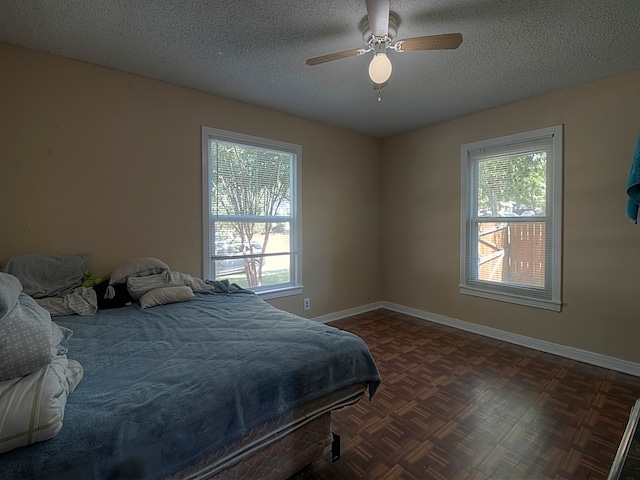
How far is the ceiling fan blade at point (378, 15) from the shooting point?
1.53m

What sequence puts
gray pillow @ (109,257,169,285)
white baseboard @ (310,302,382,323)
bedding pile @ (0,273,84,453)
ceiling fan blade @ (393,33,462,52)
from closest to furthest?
bedding pile @ (0,273,84,453)
ceiling fan blade @ (393,33,462,52)
gray pillow @ (109,257,169,285)
white baseboard @ (310,302,382,323)

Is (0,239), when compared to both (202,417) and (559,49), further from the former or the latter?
(559,49)

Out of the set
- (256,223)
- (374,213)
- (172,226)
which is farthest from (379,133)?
(172,226)

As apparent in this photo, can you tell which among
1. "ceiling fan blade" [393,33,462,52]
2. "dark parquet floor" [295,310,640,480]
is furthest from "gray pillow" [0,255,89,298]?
"ceiling fan blade" [393,33,462,52]

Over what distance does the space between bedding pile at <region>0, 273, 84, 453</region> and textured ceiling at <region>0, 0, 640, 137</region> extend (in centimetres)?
184

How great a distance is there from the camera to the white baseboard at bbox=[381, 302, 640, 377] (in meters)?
2.63

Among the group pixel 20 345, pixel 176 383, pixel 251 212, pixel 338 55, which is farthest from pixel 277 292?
pixel 20 345

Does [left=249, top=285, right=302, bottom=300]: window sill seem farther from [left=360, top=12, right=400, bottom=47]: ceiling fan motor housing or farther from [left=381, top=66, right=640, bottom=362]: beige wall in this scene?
[left=360, top=12, right=400, bottom=47]: ceiling fan motor housing

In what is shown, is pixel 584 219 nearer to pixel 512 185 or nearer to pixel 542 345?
pixel 512 185

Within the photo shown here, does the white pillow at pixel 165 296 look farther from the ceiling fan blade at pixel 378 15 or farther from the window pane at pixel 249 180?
the ceiling fan blade at pixel 378 15

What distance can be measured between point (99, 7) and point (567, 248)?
4171 mm

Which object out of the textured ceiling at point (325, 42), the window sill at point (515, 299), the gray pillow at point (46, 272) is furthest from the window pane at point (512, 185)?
the gray pillow at point (46, 272)

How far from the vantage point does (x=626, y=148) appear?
259 centimetres

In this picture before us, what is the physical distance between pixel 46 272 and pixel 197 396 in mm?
1827
